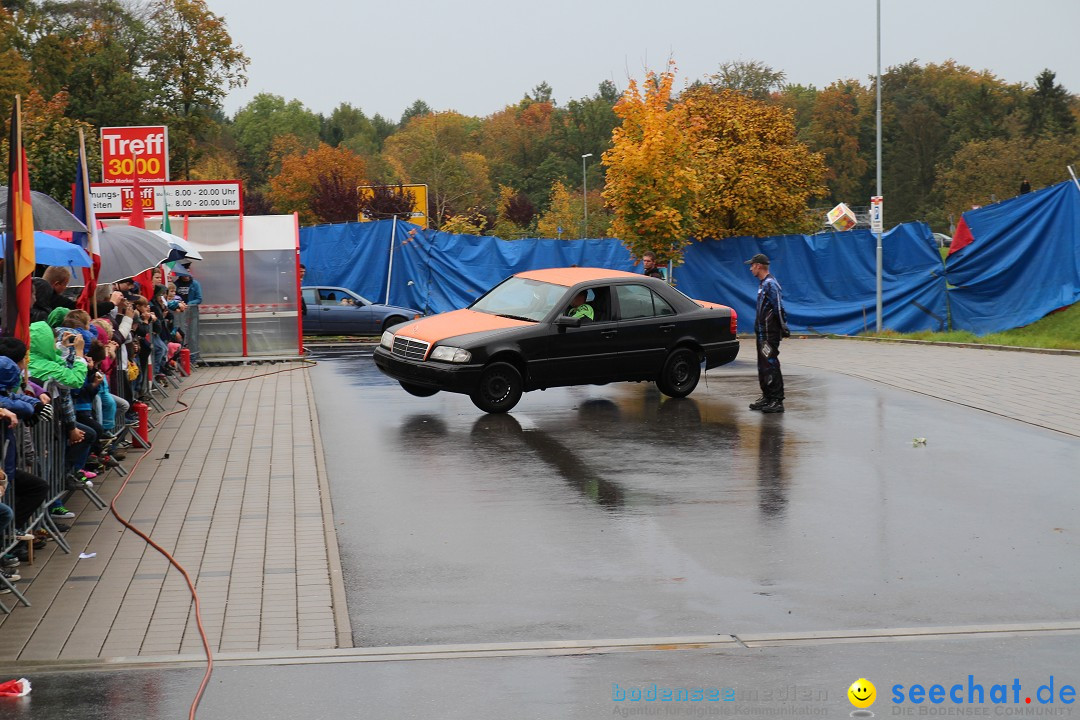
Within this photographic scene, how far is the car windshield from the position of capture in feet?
52.1

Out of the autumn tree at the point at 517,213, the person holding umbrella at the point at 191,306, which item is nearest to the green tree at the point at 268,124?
the autumn tree at the point at 517,213

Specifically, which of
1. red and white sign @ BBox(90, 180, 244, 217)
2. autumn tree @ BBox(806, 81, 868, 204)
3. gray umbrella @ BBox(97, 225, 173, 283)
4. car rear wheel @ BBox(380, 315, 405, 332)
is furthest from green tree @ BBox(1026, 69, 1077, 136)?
gray umbrella @ BBox(97, 225, 173, 283)

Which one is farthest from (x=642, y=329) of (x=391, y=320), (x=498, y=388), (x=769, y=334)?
(x=391, y=320)

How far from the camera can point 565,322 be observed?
15.4m

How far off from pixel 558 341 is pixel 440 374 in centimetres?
158

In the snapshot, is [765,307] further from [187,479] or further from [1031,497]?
[187,479]

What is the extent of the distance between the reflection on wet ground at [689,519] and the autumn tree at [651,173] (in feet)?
42.1

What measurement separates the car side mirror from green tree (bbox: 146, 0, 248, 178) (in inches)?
1444

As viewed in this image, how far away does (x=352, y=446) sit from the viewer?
13.1m

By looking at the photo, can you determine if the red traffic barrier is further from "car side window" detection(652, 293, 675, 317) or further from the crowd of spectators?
"car side window" detection(652, 293, 675, 317)

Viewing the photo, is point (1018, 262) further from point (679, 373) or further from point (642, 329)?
point (642, 329)

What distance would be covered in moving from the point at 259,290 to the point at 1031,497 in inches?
617

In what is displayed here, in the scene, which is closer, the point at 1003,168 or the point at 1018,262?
the point at 1018,262

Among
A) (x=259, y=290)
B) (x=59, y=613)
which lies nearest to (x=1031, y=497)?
(x=59, y=613)
